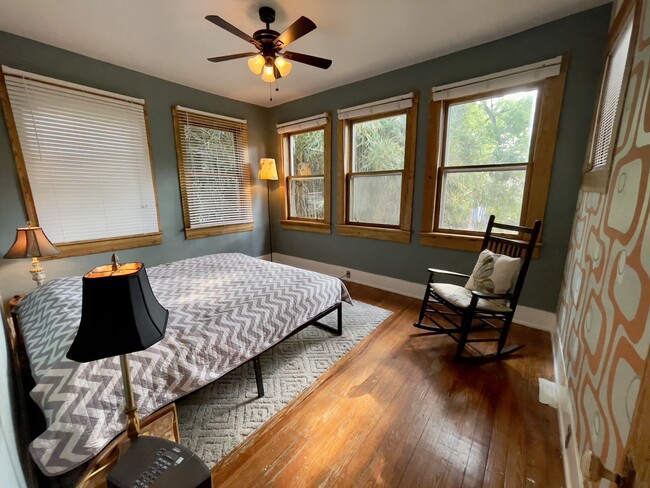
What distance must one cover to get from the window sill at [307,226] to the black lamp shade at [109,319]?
3112 mm

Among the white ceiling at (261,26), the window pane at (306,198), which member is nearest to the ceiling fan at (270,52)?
the white ceiling at (261,26)

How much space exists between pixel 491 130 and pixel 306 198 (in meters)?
2.46

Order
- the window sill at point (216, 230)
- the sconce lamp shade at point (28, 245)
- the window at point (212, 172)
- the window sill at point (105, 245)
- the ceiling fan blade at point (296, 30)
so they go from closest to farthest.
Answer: the ceiling fan blade at point (296, 30)
the sconce lamp shade at point (28, 245)
the window sill at point (105, 245)
the window at point (212, 172)
the window sill at point (216, 230)

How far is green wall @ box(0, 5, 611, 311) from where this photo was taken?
207 centimetres

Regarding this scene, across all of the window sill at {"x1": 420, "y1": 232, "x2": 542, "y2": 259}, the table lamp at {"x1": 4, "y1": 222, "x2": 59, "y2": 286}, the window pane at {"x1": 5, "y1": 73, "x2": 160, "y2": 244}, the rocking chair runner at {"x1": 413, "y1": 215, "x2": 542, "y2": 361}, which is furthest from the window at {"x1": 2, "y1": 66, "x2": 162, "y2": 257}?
the rocking chair runner at {"x1": 413, "y1": 215, "x2": 542, "y2": 361}

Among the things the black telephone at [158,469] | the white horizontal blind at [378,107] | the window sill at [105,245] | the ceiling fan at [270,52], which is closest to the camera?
the black telephone at [158,469]

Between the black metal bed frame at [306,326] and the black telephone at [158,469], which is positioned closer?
the black telephone at [158,469]

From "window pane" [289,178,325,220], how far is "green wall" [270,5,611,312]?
47 centimetres

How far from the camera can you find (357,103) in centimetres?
324

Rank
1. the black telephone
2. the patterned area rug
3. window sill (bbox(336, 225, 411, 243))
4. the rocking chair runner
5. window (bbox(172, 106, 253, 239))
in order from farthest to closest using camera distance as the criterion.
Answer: window (bbox(172, 106, 253, 239))
window sill (bbox(336, 225, 411, 243))
the rocking chair runner
the patterned area rug
the black telephone

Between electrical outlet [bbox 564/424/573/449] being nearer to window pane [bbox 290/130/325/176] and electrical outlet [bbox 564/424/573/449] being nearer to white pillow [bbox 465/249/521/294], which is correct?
white pillow [bbox 465/249/521/294]

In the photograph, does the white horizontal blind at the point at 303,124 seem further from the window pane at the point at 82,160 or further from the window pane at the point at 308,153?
the window pane at the point at 82,160

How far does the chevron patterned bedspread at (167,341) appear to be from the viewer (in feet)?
3.22

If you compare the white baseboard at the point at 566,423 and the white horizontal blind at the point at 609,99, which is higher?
the white horizontal blind at the point at 609,99
